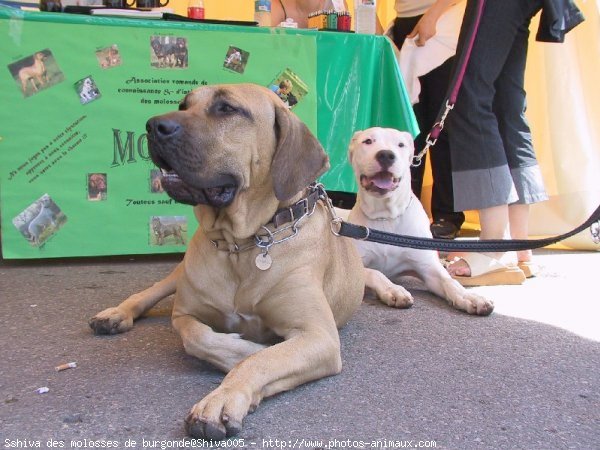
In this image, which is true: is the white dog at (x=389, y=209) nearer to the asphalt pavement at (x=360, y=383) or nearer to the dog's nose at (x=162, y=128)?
the asphalt pavement at (x=360, y=383)

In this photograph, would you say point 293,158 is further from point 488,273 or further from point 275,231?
point 488,273

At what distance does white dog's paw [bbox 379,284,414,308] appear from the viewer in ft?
9.96

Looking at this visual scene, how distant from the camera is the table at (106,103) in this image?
3.60m

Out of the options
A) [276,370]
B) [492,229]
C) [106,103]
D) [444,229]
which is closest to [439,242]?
[276,370]

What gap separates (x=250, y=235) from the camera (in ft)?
6.98

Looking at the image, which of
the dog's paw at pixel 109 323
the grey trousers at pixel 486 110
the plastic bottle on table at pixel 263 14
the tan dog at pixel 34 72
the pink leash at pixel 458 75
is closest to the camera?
the dog's paw at pixel 109 323

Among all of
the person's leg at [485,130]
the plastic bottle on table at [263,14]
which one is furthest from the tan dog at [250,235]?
the plastic bottle on table at [263,14]

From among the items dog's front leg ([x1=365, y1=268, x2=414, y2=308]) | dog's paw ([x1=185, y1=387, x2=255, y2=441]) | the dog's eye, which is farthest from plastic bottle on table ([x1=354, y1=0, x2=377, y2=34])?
dog's paw ([x1=185, y1=387, x2=255, y2=441])

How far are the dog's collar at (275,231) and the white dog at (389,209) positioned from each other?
3.78 feet

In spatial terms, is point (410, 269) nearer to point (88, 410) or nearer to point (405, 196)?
point (405, 196)

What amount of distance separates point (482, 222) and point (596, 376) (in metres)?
1.56

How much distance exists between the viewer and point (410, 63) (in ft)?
15.0

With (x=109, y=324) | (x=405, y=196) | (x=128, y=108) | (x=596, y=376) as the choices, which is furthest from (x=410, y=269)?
(x=128, y=108)

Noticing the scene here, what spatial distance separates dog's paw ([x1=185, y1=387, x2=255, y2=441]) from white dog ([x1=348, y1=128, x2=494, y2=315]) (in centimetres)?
172
